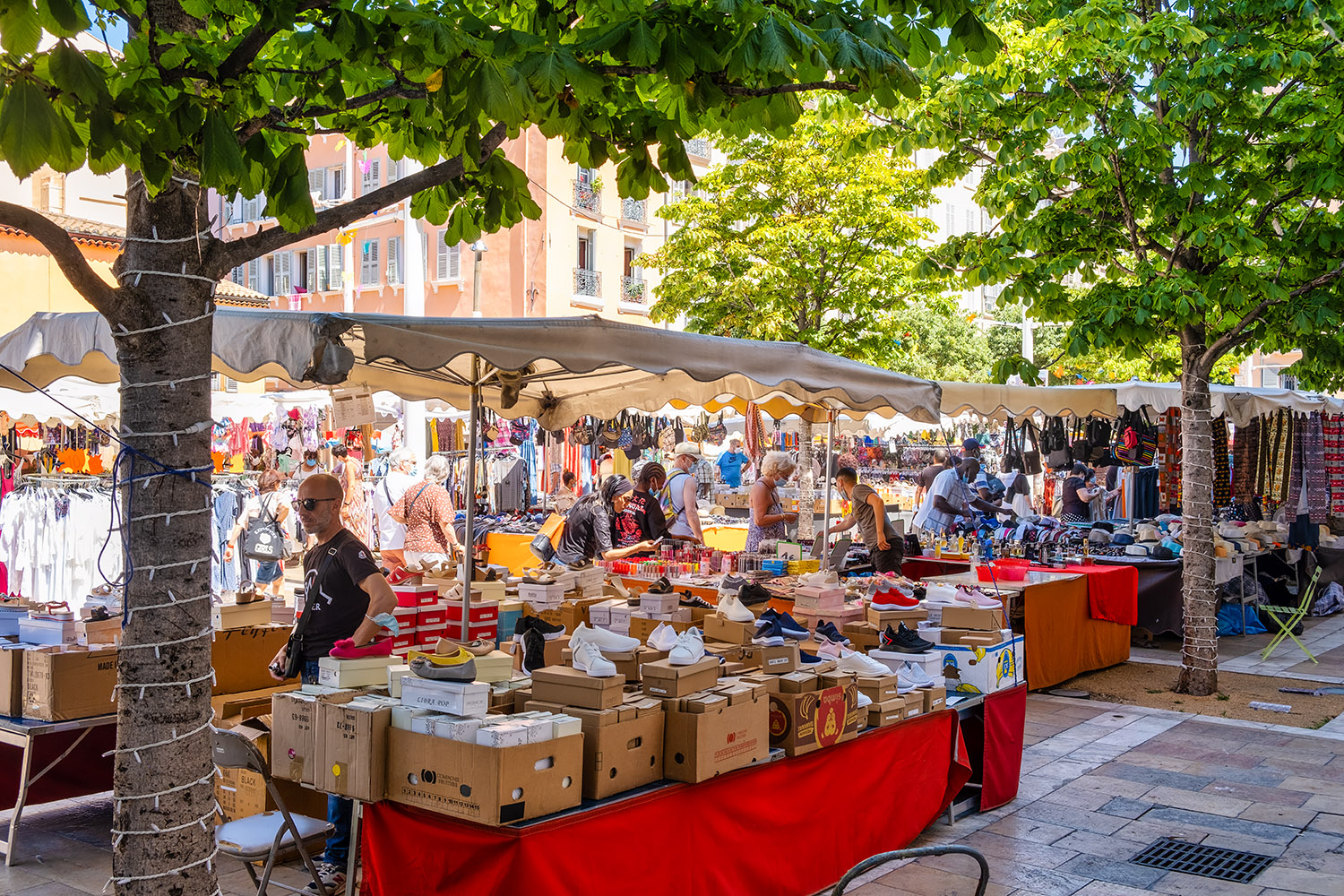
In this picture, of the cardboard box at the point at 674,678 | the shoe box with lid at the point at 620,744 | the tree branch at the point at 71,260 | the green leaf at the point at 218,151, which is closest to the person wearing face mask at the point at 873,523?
the cardboard box at the point at 674,678

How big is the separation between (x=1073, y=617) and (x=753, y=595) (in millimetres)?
4223

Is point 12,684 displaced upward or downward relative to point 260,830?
upward

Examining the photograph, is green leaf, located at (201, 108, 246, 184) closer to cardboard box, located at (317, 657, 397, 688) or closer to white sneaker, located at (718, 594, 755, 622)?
cardboard box, located at (317, 657, 397, 688)

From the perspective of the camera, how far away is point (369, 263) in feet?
104

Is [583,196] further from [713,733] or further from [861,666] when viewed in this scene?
[713,733]

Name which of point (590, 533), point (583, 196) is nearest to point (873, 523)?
point (590, 533)

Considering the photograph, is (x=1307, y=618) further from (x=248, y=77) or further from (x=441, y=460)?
(x=248, y=77)

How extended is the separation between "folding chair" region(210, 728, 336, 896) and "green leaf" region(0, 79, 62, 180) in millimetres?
2555

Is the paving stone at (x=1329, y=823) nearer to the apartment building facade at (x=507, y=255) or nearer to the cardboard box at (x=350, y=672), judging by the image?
the cardboard box at (x=350, y=672)

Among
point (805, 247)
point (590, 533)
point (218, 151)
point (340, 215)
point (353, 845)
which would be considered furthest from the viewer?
point (805, 247)

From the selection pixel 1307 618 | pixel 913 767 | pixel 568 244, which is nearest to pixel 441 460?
pixel 913 767

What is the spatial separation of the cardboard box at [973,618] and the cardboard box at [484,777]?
10.4 feet

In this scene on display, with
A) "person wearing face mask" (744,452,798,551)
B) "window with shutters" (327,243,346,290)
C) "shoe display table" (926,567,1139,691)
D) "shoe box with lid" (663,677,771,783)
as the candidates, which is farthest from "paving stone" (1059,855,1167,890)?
"window with shutters" (327,243,346,290)

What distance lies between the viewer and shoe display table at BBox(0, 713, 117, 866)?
202 inches
